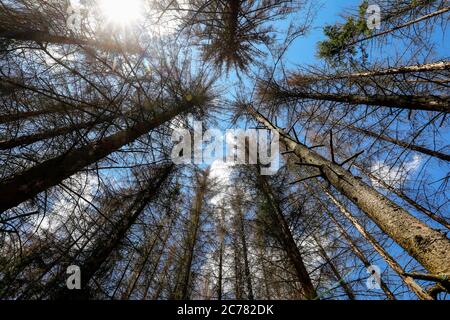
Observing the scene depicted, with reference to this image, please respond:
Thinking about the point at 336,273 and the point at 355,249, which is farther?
the point at 336,273

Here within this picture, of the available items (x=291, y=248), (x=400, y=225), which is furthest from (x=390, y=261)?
(x=291, y=248)

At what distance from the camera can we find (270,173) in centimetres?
1007

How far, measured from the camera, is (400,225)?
223 cm

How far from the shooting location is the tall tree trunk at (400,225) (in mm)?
1833

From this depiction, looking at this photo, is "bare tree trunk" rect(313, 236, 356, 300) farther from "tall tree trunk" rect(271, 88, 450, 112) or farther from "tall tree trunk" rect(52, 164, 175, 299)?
"tall tree trunk" rect(52, 164, 175, 299)

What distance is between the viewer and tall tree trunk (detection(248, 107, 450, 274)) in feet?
6.01

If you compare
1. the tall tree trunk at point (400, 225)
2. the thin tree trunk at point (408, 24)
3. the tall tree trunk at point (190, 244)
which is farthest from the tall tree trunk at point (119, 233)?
the thin tree trunk at point (408, 24)

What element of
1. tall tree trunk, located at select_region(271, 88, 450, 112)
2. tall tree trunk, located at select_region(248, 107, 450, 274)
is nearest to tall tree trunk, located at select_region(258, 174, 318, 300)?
tall tree trunk, located at select_region(248, 107, 450, 274)

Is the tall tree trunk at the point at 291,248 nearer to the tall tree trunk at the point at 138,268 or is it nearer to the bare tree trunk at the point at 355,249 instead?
the bare tree trunk at the point at 355,249

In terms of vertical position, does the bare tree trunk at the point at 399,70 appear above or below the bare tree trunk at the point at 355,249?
above

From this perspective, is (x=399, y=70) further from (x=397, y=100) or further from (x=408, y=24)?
(x=408, y=24)

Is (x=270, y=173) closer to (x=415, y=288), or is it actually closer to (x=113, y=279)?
(x=113, y=279)
